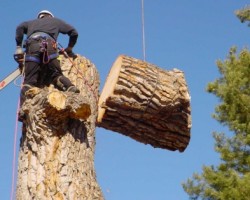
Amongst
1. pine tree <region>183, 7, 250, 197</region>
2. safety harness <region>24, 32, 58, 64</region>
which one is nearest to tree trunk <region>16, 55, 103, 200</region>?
safety harness <region>24, 32, 58, 64</region>

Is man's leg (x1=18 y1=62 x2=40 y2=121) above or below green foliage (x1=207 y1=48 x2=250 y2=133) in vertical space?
below

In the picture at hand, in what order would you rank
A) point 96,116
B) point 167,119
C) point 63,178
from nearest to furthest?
point 63,178 < point 96,116 < point 167,119

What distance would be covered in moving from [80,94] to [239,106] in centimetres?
627

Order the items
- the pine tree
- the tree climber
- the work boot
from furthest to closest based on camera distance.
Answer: the pine tree
the tree climber
the work boot

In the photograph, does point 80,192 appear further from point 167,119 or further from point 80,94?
point 167,119

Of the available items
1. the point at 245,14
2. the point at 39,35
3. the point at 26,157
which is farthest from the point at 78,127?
the point at 245,14

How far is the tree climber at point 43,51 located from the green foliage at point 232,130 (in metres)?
5.30

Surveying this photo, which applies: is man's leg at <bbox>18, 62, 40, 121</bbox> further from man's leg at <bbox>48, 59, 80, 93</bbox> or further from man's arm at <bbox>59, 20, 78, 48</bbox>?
man's arm at <bbox>59, 20, 78, 48</bbox>

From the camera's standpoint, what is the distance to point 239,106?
1022 cm

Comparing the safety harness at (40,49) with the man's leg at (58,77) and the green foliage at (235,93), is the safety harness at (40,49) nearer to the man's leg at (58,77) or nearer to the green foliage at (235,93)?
the man's leg at (58,77)

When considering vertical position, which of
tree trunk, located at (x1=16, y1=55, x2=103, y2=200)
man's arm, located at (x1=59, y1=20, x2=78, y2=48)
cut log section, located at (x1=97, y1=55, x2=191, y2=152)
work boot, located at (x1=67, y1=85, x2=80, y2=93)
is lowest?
tree trunk, located at (x1=16, y1=55, x2=103, y2=200)

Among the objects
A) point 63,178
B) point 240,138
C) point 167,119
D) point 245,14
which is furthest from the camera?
point 245,14

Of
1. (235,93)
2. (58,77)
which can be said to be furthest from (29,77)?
(235,93)

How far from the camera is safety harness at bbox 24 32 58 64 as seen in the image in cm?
470
